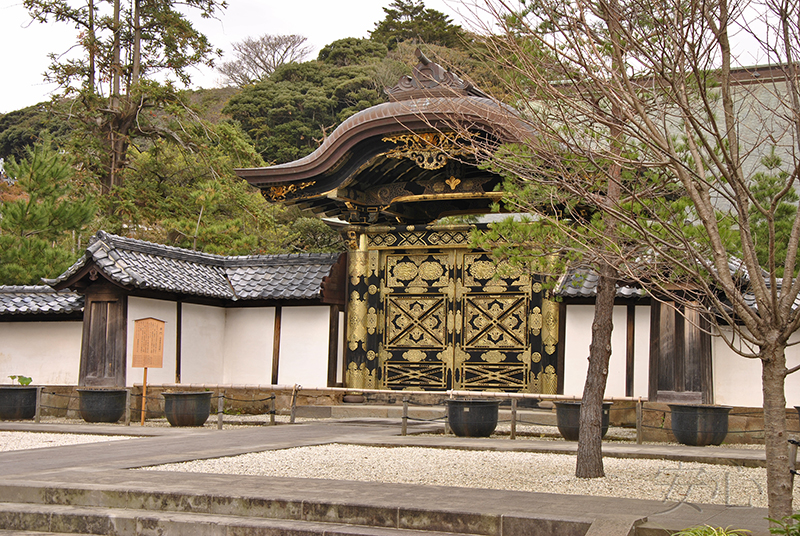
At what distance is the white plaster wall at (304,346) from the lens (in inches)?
635

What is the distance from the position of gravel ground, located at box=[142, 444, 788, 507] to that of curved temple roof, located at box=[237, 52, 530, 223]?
5771 millimetres

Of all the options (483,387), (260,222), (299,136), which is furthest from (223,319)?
(299,136)

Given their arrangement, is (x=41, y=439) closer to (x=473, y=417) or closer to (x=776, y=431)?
(x=473, y=417)

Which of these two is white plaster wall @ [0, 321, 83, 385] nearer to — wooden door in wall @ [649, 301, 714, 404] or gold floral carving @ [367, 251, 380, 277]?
gold floral carving @ [367, 251, 380, 277]

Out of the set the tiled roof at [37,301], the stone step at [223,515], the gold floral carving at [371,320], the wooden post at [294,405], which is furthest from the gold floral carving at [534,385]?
the tiled roof at [37,301]

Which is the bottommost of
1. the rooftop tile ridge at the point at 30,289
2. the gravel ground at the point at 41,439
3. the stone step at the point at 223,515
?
the gravel ground at the point at 41,439

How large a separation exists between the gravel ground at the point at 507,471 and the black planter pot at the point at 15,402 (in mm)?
6957

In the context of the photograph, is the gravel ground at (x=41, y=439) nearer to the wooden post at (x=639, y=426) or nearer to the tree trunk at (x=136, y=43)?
the wooden post at (x=639, y=426)

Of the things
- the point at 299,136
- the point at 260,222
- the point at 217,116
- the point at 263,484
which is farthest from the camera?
the point at 217,116

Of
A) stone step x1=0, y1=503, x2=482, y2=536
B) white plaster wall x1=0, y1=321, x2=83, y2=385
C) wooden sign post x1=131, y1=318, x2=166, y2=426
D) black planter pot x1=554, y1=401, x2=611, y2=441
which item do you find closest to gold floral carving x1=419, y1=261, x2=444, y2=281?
black planter pot x1=554, y1=401, x2=611, y2=441

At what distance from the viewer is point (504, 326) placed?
15.3 meters

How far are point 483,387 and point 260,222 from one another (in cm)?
1204

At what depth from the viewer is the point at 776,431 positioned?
15.7 feet

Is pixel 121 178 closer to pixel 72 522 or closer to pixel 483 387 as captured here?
pixel 483 387
